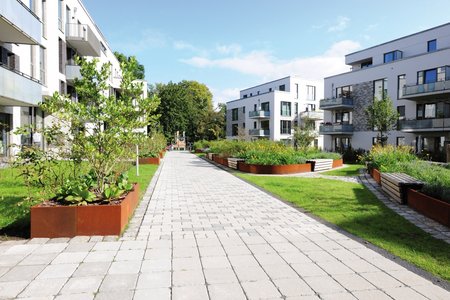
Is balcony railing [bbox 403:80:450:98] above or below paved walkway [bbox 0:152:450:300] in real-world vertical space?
above

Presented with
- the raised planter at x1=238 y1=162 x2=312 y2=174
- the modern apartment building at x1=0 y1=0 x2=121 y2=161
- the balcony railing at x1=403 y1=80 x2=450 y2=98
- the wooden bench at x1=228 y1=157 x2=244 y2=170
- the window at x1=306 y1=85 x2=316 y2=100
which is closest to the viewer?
the modern apartment building at x1=0 y1=0 x2=121 y2=161

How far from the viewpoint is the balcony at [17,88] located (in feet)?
44.3

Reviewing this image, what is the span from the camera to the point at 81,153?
6336mm

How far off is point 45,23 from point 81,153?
62.4 ft

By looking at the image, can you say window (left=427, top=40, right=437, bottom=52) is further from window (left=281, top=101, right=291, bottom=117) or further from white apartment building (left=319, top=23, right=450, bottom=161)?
window (left=281, top=101, right=291, bottom=117)

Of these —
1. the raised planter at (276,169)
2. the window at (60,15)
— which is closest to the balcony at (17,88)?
the window at (60,15)

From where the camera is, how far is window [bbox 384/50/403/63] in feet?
110

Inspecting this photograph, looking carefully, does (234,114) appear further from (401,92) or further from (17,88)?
(17,88)

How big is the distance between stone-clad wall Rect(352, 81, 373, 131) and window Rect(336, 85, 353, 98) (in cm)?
63

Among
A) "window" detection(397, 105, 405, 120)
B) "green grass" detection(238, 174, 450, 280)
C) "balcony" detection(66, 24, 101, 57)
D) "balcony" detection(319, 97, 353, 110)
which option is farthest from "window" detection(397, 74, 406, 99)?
"balcony" detection(66, 24, 101, 57)

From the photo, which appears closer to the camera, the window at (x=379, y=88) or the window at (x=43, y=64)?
the window at (x=43, y=64)

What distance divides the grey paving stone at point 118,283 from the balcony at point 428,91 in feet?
94.5

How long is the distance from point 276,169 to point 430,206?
916cm

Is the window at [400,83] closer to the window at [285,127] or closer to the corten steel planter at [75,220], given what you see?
the window at [285,127]
